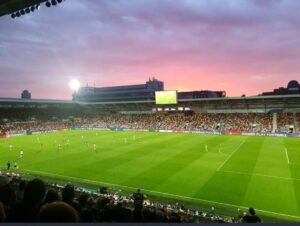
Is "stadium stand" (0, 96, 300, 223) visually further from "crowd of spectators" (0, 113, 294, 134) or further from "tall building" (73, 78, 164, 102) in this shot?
"tall building" (73, 78, 164, 102)

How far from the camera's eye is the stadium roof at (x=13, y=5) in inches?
734

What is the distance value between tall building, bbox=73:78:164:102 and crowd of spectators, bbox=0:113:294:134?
57419 millimetres

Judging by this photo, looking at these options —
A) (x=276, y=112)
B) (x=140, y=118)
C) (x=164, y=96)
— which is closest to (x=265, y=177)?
(x=276, y=112)

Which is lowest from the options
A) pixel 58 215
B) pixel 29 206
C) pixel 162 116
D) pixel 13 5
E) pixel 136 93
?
pixel 29 206

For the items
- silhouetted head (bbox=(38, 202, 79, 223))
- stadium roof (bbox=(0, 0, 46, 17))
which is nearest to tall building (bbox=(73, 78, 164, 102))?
stadium roof (bbox=(0, 0, 46, 17))

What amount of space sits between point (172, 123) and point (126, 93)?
8064 centimetres

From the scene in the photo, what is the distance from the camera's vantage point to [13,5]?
1923 cm

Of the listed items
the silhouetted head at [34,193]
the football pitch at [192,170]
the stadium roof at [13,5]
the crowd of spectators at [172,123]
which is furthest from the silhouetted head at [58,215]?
the crowd of spectators at [172,123]

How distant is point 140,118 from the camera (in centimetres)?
8675

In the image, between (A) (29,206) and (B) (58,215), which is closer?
(B) (58,215)

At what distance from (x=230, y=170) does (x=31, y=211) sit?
2714 centimetres

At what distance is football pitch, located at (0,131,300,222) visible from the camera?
21.9 m

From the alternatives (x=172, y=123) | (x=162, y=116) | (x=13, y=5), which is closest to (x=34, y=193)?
(x=13, y=5)

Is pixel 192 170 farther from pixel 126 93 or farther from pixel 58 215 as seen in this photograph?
pixel 126 93
